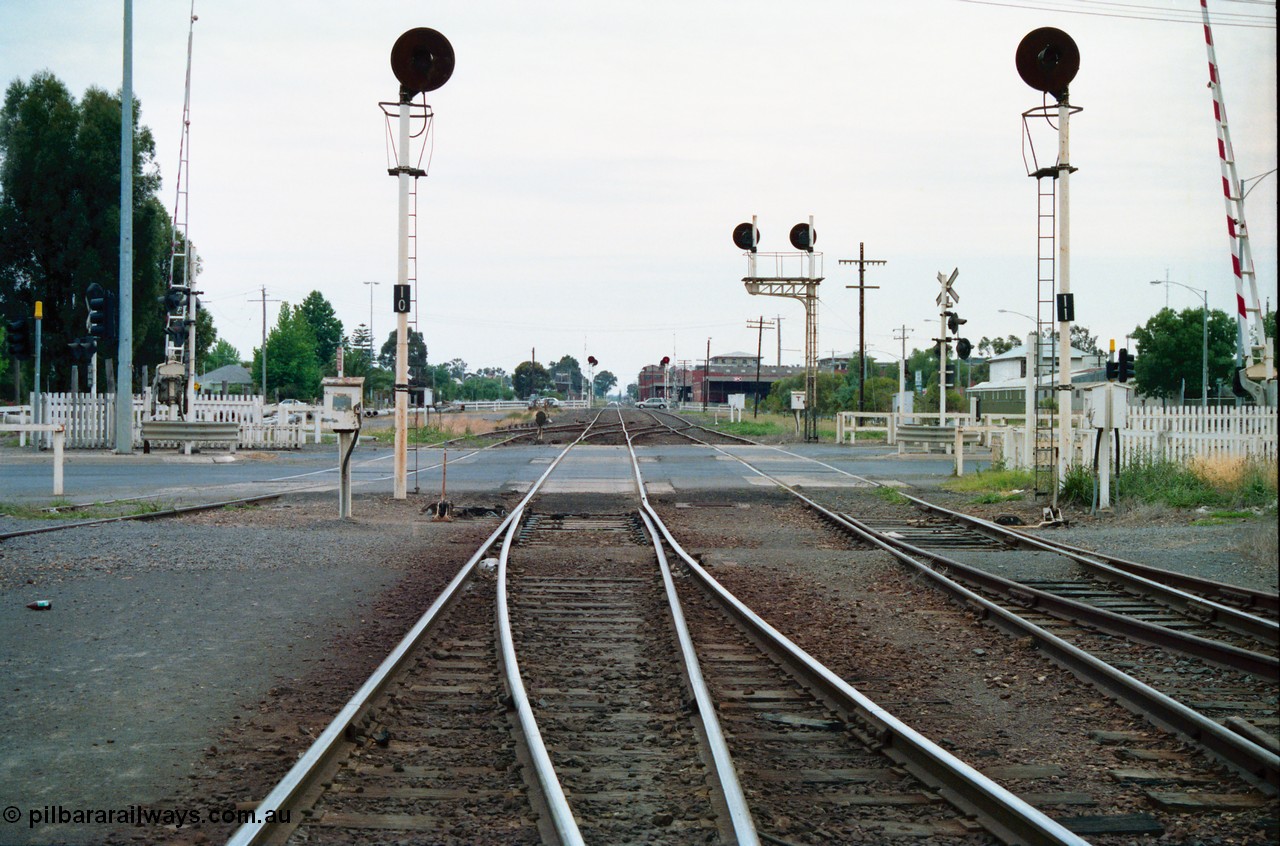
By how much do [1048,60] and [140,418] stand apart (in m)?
29.0

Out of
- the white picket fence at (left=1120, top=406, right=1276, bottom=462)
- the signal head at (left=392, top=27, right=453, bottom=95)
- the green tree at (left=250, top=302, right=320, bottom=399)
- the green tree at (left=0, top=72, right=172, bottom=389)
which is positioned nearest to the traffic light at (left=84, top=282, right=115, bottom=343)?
the signal head at (left=392, top=27, right=453, bottom=95)

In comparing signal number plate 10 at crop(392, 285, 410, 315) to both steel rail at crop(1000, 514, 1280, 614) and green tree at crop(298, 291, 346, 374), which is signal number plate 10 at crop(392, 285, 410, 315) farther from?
green tree at crop(298, 291, 346, 374)

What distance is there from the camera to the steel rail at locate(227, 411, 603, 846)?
14.2 ft

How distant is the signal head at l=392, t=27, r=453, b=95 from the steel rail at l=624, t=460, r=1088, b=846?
1409cm

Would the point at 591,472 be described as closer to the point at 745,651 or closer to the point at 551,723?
the point at 745,651

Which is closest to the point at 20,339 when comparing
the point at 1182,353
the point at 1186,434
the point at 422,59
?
the point at 422,59

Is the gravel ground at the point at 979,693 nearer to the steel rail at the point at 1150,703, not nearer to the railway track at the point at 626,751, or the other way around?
the steel rail at the point at 1150,703

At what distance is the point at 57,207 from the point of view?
42500 millimetres

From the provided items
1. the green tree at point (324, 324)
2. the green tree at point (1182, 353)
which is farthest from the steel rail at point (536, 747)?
the green tree at point (324, 324)

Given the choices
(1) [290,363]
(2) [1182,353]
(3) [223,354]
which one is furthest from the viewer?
(3) [223,354]

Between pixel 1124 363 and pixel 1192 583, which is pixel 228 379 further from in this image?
pixel 1192 583

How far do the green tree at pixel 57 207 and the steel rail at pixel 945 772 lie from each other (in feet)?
133

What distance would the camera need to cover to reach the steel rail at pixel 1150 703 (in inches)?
205

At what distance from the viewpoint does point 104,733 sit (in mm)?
5910
